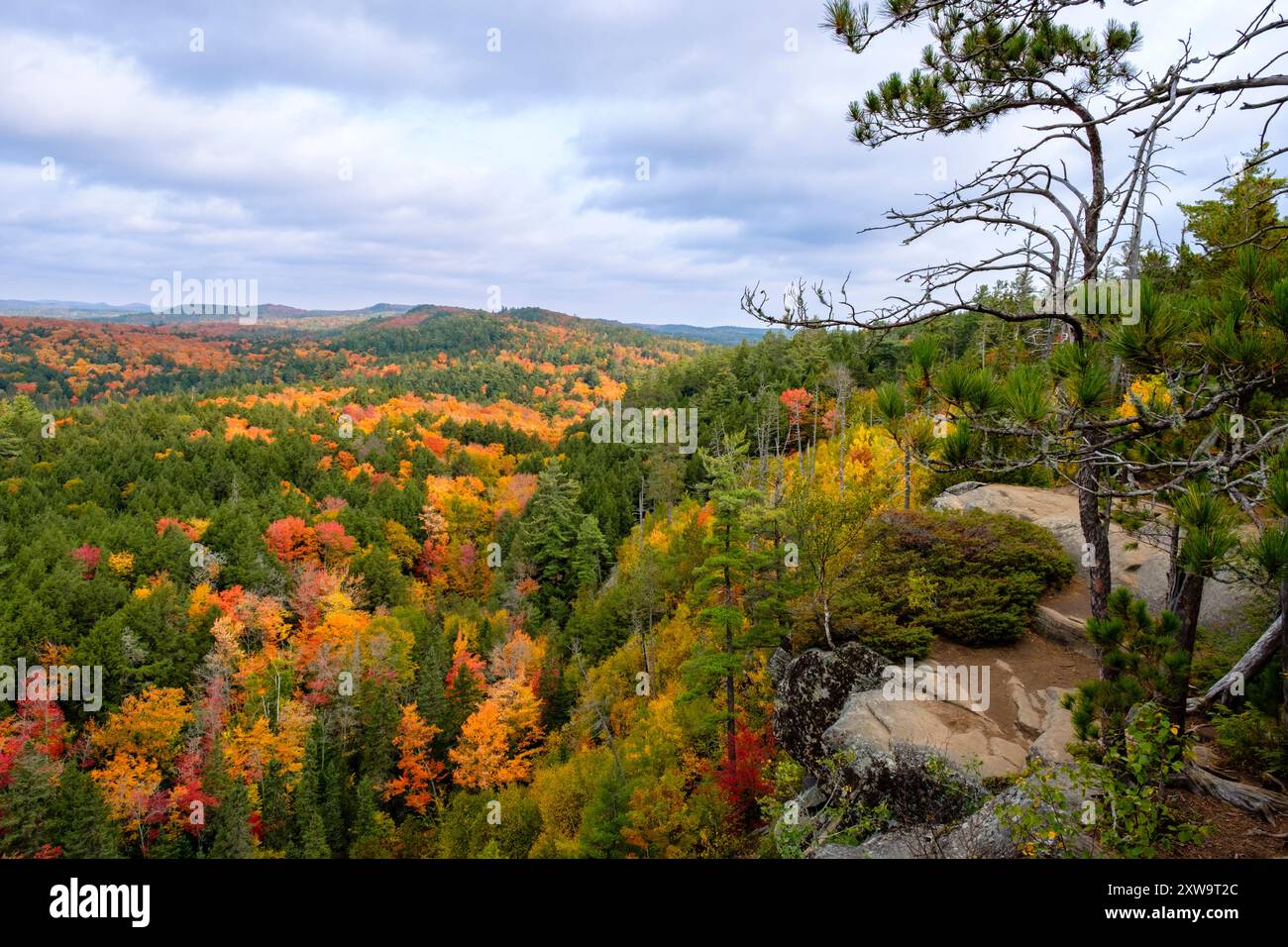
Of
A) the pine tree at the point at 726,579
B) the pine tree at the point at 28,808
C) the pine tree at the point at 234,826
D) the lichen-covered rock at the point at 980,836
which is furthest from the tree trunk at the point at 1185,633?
the pine tree at the point at 28,808

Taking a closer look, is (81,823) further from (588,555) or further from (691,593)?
(588,555)

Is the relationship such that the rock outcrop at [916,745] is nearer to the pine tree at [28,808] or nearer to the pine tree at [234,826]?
the pine tree at [234,826]

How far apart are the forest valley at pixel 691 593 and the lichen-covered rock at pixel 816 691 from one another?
0.24ft

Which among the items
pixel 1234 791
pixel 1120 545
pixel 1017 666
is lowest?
pixel 1017 666

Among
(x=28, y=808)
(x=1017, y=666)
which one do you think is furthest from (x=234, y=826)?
(x=1017, y=666)

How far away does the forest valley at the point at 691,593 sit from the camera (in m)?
4.55

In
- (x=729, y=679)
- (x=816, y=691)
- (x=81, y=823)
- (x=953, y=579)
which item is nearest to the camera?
(x=816, y=691)

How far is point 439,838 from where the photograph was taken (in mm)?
26266

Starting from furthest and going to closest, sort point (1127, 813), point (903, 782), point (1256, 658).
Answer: point (903, 782)
point (1256, 658)
point (1127, 813)

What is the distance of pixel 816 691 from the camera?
508 inches

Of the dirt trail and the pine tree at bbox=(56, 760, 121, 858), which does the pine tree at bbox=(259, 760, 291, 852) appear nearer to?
the pine tree at bbox=(56, 760, 121, 858)

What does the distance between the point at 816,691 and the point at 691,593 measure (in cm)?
742
